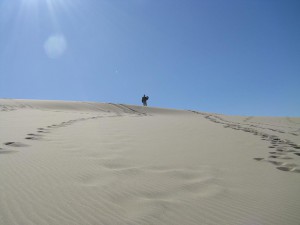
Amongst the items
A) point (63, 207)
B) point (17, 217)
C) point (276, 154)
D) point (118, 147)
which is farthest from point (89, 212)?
point (276, 154)

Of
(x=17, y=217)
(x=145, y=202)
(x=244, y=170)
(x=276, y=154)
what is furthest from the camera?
(x=276, y=154)

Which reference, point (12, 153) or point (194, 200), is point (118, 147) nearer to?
point (12, 153)

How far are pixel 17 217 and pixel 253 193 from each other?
6.90ft

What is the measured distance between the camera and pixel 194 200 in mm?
2404

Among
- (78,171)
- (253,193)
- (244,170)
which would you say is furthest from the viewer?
(244,170)

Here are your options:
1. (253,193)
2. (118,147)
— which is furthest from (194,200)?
(118,147)

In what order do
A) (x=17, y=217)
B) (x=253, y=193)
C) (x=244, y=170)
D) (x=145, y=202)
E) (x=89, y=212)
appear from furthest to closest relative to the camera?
(x=244, y=170), (x=253, y=193), (x=145, y=202), (x=89, y=212), (x=17, y=217)

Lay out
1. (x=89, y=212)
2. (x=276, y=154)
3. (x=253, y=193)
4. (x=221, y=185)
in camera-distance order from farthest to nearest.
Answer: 1. (x=276, y=154)
2. (x=221, y=185)
3. (x=253, y=193)
4. (x=89, y=212)

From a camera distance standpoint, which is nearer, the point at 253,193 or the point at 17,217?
the point at 17,217

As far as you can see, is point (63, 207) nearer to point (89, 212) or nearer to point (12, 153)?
point (89, 212)

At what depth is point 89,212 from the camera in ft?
6.75

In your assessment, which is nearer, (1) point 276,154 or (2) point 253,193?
(2) point 253,193

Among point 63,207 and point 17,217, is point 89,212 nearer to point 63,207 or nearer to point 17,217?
point 63,207

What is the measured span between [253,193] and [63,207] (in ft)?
5.88
